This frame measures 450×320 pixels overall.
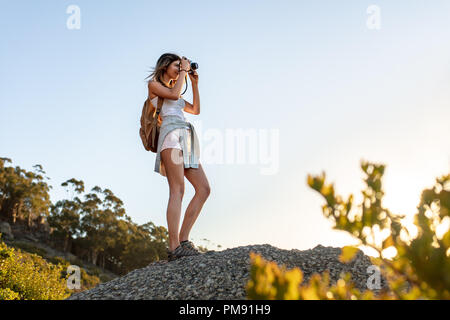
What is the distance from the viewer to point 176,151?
5211mm

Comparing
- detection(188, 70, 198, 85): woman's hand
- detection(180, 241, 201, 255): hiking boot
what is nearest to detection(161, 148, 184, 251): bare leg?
detection(180, 241, 201, 255): hiking boot

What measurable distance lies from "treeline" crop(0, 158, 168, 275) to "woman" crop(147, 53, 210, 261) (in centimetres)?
2698

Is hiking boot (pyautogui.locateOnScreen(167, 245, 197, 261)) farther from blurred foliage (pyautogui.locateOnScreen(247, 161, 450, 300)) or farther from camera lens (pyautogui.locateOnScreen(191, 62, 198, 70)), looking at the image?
blurred foliage (pyautogui.locateOnScreen(247, 161, 450, 300))

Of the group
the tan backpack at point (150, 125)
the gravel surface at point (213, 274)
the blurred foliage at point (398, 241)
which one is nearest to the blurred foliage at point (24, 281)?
the gravel surface at point (213, 274)

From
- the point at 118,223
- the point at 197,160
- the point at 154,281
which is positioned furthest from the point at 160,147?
the point at 118,223

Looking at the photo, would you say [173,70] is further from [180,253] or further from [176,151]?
[180,253]

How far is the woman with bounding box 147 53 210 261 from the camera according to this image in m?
5.13

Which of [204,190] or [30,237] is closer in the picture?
[204,190]

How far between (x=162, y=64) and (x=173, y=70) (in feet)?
0.59

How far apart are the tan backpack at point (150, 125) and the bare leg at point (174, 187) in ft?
1.19

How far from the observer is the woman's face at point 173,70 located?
18.1 feet

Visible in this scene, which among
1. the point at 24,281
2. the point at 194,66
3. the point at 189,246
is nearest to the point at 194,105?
the point at 194,66

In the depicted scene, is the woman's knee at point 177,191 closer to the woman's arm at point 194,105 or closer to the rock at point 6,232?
the woman's arm at point 194,105

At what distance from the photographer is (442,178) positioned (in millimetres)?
1819
